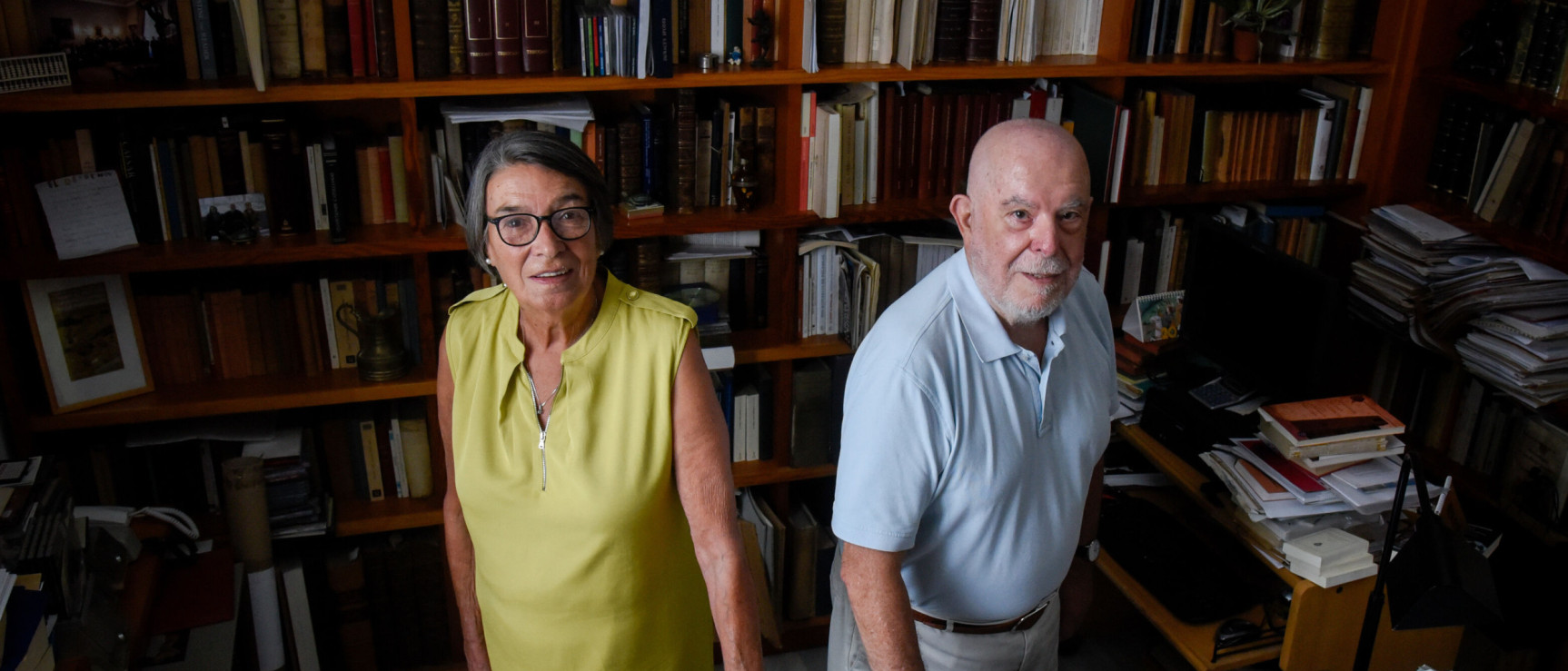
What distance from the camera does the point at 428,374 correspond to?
278cm

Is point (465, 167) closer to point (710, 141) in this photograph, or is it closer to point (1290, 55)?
point (710, 141)

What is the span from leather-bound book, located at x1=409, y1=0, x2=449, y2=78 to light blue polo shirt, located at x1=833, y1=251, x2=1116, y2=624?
1.27 m

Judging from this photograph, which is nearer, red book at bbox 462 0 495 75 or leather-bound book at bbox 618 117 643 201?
red book at bbox 462 0 495 75

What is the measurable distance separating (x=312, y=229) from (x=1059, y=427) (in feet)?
5.63

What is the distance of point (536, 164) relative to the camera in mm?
1706

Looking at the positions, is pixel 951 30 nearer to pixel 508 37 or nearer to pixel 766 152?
pixel 766 152

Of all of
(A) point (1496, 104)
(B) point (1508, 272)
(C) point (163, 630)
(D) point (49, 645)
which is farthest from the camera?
(A) point (1496, 104)

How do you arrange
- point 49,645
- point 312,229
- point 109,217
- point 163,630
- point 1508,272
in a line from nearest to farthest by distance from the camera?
point 49,645
point 163,630
point 109,217
point 312,229
point 1508,272

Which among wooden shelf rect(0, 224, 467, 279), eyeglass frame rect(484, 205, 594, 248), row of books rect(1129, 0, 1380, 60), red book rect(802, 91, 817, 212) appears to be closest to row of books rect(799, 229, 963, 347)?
red book rect(802, 91, 817, 212)

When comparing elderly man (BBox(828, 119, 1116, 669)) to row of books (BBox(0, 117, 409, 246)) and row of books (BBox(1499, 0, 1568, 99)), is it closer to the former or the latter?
row of books (BBox(0, 117, 409, 246))

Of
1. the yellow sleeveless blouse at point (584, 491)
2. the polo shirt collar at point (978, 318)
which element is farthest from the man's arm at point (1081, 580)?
the yellow sleeveless blouse at point (584, 491)

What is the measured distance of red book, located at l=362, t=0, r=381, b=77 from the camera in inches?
98.7

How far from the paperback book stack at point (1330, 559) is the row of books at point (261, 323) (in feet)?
6.41

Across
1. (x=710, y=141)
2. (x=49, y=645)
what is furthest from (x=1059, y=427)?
(x=49, y=645)
